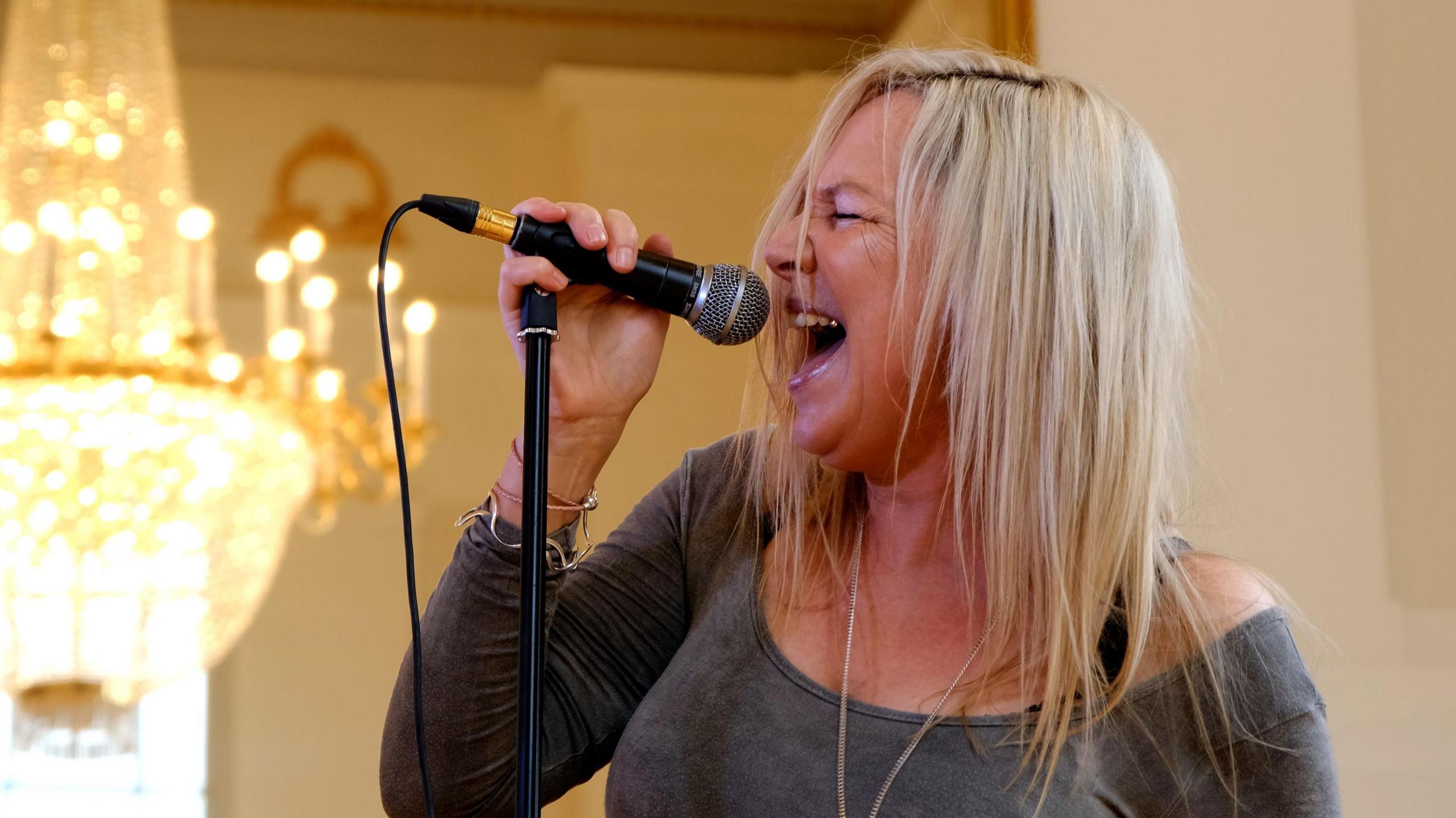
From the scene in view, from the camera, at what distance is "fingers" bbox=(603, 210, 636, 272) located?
840 millimetres

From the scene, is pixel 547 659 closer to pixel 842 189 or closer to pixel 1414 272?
pixel 842 189

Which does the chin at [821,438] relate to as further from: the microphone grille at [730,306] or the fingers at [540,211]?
the fingers at [540,211]

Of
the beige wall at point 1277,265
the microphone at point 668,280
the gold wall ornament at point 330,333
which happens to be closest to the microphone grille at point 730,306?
the microphone at point 668,280

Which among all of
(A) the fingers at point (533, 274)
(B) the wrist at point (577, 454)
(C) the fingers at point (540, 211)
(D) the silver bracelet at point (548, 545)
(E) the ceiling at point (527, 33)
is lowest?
(D) the silver bracelet at point (548, 545)

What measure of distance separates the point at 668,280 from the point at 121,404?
128cm

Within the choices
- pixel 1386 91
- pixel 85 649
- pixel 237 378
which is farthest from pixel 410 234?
pixel 1386 91

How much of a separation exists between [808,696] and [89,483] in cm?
130

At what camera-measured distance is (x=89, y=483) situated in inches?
71.9

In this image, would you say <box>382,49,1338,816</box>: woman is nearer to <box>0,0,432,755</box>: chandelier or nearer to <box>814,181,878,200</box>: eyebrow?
<box>814,181,878,200</box>: eyebrow

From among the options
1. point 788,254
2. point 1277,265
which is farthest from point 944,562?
point 1277,265

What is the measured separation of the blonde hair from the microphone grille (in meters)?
0.12

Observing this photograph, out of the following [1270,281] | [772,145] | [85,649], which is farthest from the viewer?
[772,145]

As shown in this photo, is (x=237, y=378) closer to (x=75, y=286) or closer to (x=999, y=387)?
(x=75, y=286)

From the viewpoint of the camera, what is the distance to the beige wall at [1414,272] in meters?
1.51
